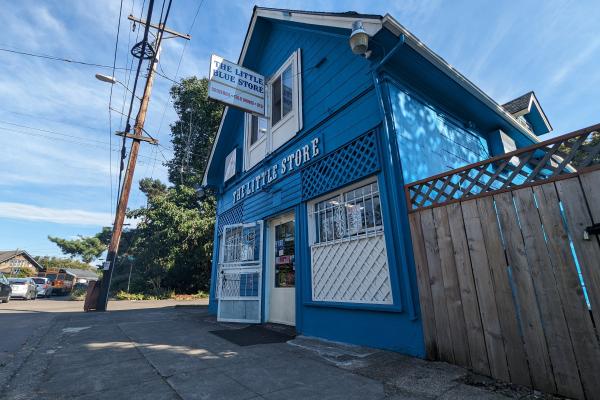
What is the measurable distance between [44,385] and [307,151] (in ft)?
17.1

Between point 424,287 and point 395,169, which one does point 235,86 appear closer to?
point 395,169

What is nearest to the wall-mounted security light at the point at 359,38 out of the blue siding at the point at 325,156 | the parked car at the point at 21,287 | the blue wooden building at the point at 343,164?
the blue wooden building at the point at 343,164

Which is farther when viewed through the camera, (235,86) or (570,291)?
(235,86)

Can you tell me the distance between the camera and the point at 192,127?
72.8ft

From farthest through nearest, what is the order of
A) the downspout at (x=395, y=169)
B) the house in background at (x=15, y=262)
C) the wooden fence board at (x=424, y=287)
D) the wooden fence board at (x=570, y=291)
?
the house in background at (x=15, y=262) → the downspout at (x=395, y=169) → the wooden fence board at (x=424, y=287) → the wooden fence board at (x=570, y=291)

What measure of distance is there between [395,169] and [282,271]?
3884mm

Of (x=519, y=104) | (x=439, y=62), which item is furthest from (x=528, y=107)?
(x=439, y=62)

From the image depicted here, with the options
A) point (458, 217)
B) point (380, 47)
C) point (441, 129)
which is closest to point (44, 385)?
point (458, 217)

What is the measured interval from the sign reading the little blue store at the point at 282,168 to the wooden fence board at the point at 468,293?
3.11m

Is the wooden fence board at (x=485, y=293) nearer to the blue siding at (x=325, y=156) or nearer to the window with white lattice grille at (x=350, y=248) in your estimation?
the blue siding at (x=325, y=156)

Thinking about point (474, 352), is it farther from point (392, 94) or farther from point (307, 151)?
point (307, 151)

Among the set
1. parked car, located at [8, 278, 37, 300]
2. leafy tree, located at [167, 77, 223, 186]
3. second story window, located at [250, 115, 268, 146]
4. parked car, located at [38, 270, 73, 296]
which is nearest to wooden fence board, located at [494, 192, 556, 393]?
second story window, located at [250, 115, 268, 146]

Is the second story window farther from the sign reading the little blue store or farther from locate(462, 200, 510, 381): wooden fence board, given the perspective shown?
locate(462, 200, 510, 381): wooden fence board

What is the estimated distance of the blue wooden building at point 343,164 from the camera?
4336mm
